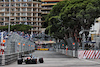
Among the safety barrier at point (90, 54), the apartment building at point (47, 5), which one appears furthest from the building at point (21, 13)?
the safety barrier at point (90, 54)

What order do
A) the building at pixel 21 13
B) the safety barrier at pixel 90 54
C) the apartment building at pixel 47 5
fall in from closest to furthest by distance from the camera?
the safety barrier at pixel 90 54 → the building at pixel 21 13 → the apartment building at pixel 47 5

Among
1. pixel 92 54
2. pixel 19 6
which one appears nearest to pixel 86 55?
pixel 92 54

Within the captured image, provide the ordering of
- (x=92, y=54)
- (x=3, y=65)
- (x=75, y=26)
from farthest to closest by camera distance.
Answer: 1. (x=75, y=26)
2. (x=92, y=54)
3. (x=3, y=65)

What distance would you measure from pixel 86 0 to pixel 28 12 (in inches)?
3294

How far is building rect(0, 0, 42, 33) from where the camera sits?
122188 mm

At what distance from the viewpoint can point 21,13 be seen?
124 meters

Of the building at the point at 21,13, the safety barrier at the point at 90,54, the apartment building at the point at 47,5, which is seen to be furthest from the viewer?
the apartment building at the point at 47,5

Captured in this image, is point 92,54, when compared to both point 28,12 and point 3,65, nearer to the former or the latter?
point 3,65

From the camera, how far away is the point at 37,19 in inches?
4872

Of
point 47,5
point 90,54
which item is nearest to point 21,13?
point 47,5

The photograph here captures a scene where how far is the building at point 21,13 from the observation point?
12219 centimetres

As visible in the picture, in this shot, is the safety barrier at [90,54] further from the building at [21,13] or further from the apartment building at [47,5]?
the apartment building at [47,5]

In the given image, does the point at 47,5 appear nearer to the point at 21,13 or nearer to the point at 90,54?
the point at 21,13

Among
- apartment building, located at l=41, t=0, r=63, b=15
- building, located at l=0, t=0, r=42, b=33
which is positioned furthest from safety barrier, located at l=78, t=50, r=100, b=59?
apartment building, located at l=41, t=0, r=63, b=15
